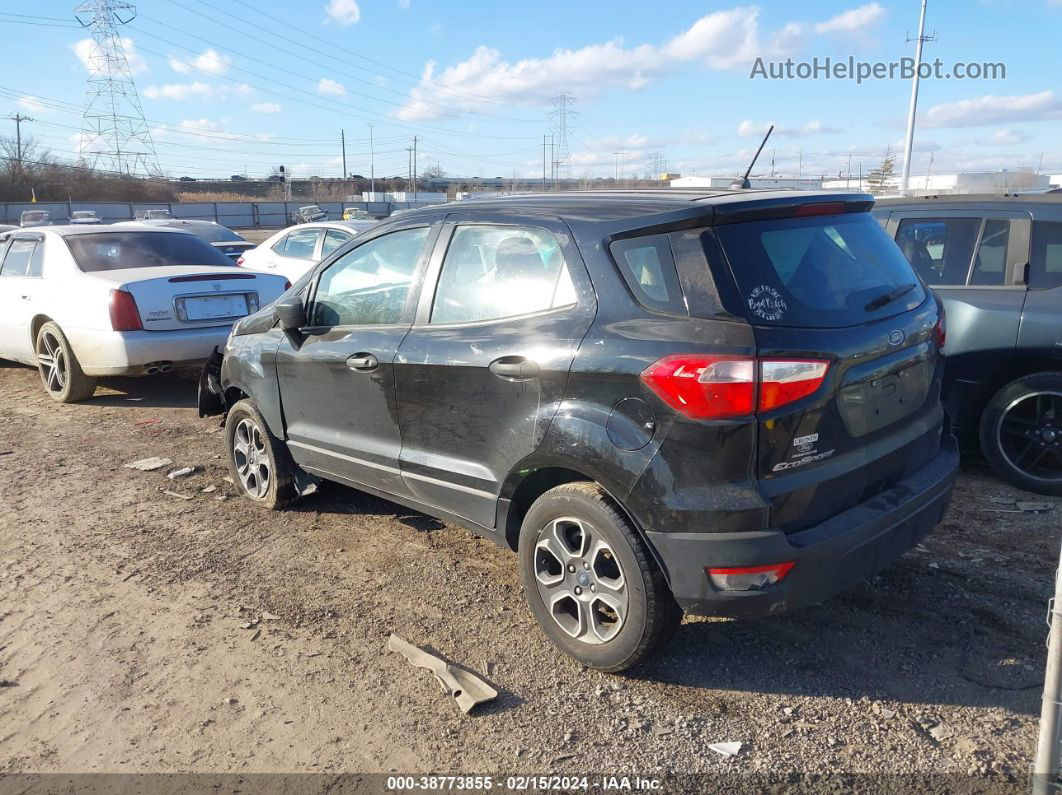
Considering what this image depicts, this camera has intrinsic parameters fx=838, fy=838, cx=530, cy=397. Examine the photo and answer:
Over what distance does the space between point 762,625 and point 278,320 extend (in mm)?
3126

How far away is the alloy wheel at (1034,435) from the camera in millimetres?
5027

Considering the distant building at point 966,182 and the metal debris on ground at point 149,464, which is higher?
the distant building at point 966,182

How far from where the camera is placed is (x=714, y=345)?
9.26 feet

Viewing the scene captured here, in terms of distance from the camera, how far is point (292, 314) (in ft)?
14.8

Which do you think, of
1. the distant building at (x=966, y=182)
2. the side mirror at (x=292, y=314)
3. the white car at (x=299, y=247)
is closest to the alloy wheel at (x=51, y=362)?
the white car at (x=299, y=247)

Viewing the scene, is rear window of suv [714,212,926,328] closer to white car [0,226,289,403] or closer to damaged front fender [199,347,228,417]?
damaged front fender [199,347,228,417]

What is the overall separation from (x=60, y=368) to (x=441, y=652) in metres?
6.38

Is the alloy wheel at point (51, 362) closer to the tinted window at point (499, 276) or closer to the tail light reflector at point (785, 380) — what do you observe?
the tinted window at point (499, 276)

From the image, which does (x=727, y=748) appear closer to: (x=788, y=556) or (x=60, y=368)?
(x=788, y=556)

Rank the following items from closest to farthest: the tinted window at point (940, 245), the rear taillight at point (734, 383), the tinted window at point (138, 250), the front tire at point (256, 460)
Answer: the rear taillight at point (734, 383)
the front tire at point (256, 460)
the tinted window at point (940, 245)
the tinted window at point (138, 250)

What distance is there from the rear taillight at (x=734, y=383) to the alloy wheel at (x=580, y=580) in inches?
27.0

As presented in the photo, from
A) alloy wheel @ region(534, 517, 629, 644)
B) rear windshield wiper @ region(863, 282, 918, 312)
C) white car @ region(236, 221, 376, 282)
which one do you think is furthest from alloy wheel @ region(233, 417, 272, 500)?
white car @ region(236, 221, 376, 282)

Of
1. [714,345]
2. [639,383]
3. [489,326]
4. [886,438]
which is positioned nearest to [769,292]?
[714,345]

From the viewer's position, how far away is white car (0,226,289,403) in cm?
748
